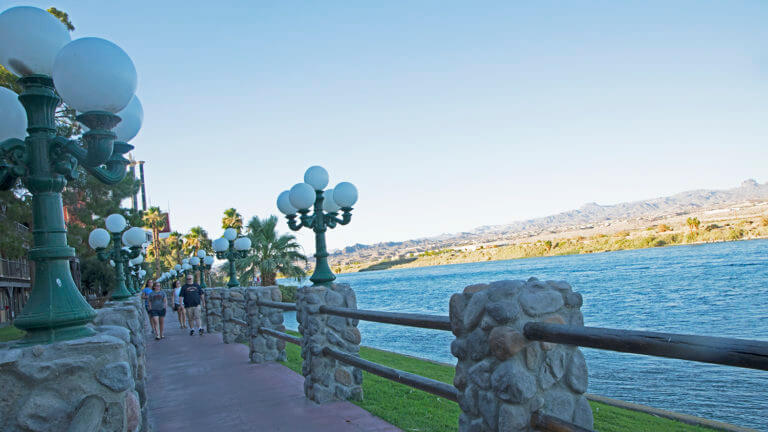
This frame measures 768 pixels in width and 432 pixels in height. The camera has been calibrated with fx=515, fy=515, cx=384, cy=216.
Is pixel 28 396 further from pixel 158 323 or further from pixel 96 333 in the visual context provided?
pixel 158 323

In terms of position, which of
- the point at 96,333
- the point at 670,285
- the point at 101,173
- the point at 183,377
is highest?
the point at 101,173

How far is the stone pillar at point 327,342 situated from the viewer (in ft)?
19.0

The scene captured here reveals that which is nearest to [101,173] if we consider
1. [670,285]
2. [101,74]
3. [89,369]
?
[101,74]

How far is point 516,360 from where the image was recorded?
2.71 metres

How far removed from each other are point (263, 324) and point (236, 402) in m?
2.91

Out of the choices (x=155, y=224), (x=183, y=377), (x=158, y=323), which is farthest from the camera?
(x=155, y=224)

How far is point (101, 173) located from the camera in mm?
3129

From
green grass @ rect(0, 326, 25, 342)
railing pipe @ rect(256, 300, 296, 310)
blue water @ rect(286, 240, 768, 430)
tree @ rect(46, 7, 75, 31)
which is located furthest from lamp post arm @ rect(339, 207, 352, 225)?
tree @ rect(46, 7, 75, 31)

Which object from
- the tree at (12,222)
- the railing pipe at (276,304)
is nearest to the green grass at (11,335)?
the tree at (12,222)

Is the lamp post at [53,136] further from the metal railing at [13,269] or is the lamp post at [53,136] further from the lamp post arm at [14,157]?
the metal railing at [13,269]

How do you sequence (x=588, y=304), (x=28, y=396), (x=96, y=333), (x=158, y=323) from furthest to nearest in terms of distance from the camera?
1. (x=588, y=304)
2. (x=158, y=323)
3. (x=96, y=333)
4. (x=28, y=396)

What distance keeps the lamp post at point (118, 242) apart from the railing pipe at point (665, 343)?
28.7 feet

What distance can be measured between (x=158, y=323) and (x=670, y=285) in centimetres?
2981

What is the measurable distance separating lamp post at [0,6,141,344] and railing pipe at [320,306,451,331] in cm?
210
